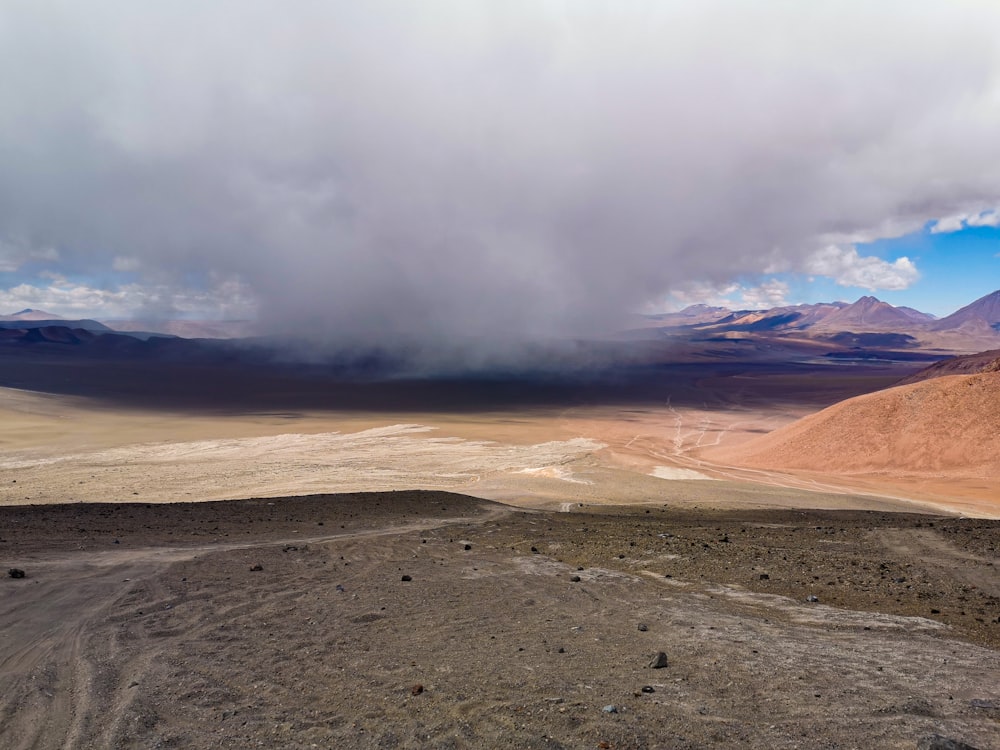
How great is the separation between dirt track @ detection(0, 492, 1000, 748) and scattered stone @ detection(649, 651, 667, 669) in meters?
0.09

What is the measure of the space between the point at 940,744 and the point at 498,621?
401 cm

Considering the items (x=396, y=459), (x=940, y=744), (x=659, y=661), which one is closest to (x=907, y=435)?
(x=396, y=459)

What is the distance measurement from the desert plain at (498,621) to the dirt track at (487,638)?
3 centimetres

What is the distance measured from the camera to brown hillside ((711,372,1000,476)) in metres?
24.8

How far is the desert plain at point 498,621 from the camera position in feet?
15.1

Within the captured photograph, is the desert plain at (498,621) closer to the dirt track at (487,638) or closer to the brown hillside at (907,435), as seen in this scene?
the dirt track at (487,638)

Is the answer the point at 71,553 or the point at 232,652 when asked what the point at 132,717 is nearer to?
the point at 232,652

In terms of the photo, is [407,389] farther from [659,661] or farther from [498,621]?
[659,661]

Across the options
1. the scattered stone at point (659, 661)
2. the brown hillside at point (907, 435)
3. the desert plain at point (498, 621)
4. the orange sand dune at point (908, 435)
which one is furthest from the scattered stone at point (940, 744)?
the brown hillside at point (907, 435)

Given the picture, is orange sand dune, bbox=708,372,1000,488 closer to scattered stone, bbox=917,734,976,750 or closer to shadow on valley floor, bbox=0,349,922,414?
scattered stone, bbox=917,734,976,750

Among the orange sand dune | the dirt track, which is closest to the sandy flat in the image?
the orange sand dune

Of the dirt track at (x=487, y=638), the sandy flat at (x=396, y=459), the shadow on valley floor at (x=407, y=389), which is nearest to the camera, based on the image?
the dirt track at (x=487, y=638)

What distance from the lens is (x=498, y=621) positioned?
6.95 metres

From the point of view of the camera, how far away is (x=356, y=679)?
5340mm
